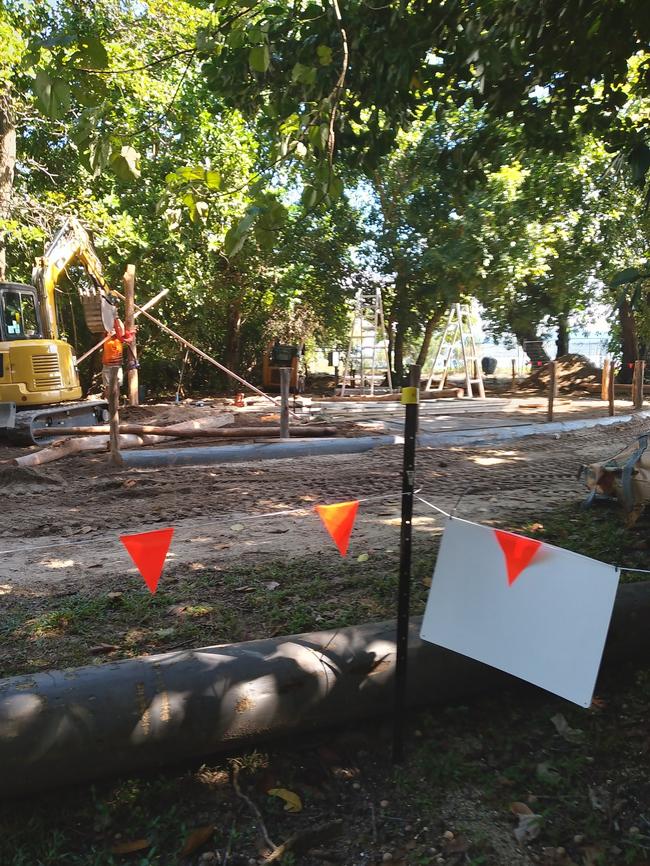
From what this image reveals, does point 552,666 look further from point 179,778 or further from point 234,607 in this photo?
point 234,607

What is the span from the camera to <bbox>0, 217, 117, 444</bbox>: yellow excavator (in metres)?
11.7

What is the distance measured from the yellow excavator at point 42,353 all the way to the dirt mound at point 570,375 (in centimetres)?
1615

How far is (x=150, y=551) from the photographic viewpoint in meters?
A: 3.50

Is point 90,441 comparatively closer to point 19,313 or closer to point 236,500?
point 19,313

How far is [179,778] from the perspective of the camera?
2.72 meters

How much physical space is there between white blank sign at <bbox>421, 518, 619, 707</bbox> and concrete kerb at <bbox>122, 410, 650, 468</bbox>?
717 cm

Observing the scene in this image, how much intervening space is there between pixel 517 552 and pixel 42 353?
11.3 meters

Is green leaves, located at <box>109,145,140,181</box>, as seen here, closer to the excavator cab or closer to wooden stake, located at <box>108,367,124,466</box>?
wooden stake, located at <box>108,367,124,466</box>

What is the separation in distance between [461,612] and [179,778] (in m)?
1.33

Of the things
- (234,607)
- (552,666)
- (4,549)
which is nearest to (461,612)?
(552,666)

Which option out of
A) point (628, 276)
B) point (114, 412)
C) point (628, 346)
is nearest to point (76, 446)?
point (114, 412)

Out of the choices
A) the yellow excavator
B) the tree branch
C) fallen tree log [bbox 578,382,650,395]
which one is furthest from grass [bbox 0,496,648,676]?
fallen tree log [bbox 578,382,650,395]

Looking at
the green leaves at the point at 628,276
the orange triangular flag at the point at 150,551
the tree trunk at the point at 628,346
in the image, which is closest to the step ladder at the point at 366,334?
the tree trunk at the point at 628,346

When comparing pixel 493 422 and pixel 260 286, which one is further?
pixel 260 286
